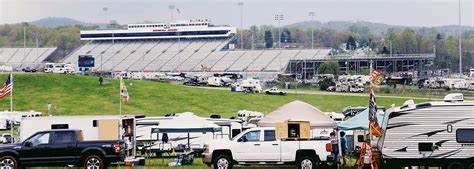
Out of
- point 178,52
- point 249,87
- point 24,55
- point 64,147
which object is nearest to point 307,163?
point 64,147

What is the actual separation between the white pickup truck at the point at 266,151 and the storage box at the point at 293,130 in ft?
0.75

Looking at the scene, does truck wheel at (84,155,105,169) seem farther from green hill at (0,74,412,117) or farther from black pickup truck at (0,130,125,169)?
green hill at (0,74,412,117)

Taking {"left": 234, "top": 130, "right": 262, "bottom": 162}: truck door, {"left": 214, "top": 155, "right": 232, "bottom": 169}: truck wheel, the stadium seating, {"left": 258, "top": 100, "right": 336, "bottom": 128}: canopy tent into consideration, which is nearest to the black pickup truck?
{"left": 214, "top": 155, "right": 232, "bottom": 169}: truck wheel

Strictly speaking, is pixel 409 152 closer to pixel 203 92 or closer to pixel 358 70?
pixel 203 92

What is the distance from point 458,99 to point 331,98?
47.3 meters

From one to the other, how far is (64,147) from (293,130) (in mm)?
6413

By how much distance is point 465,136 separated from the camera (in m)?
20.9

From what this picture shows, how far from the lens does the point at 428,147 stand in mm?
20844

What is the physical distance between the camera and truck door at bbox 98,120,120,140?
26.0 metres

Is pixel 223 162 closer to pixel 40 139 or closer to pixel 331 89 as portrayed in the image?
pixel 40 139

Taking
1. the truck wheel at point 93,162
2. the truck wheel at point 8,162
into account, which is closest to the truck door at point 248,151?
the truck wheel at point 93,162

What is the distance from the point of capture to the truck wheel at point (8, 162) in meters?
22.9

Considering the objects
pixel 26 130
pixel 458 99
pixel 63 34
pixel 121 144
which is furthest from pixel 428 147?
pixel 63 34

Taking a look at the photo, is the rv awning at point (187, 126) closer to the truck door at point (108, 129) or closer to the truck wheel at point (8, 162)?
the truck door at point (108, 129)
